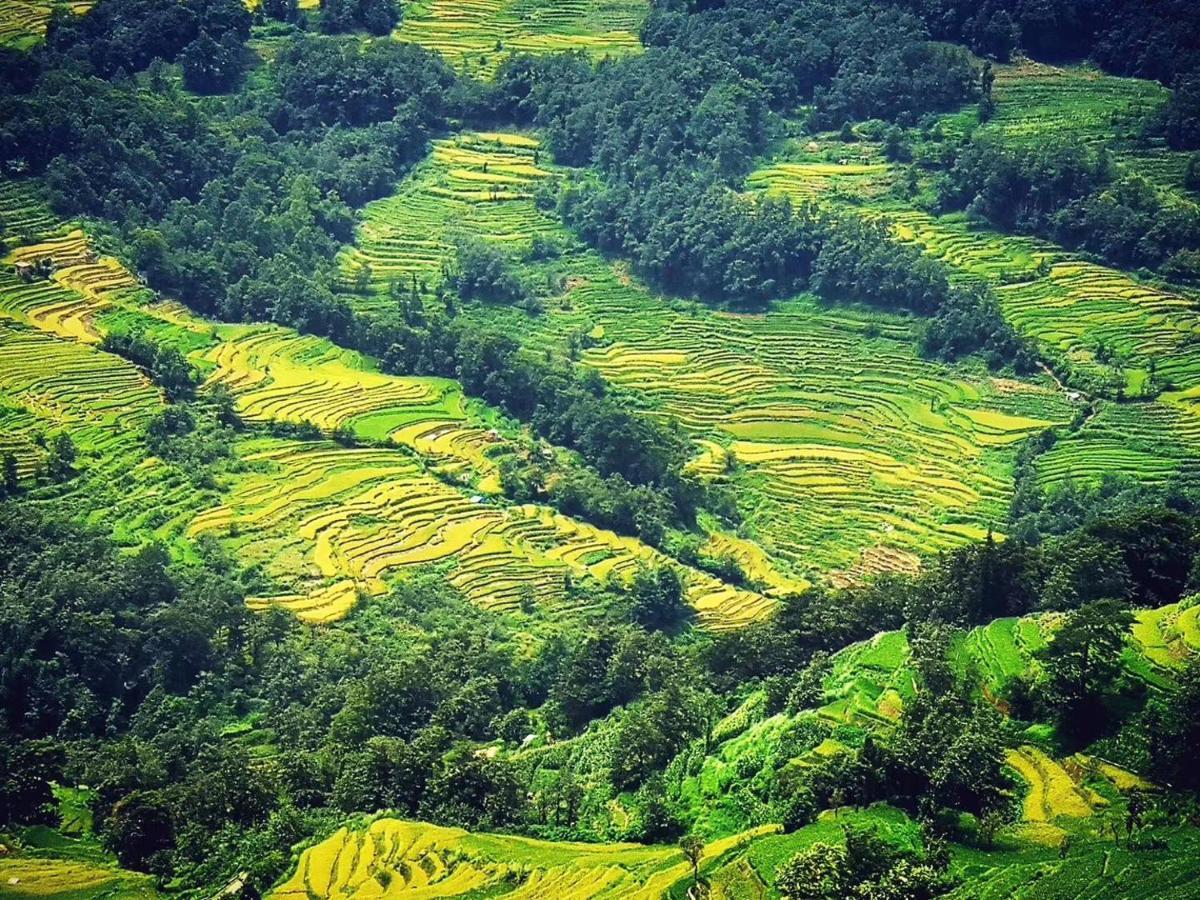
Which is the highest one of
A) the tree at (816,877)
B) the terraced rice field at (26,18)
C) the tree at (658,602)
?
the terraced rice field at (26,18)

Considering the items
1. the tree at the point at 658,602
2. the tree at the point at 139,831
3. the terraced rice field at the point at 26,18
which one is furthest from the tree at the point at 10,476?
the terraced rice field at the point at 26,18

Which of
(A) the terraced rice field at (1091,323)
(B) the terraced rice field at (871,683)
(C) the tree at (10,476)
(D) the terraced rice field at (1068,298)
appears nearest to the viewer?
(B) the terraced rice field at (871,683)

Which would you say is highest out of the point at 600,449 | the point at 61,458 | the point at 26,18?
the point at 26,18

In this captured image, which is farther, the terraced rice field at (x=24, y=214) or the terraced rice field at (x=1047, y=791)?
the terraced rice field at (x=24, y=214)

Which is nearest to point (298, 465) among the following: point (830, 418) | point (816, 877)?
point (830, 418)

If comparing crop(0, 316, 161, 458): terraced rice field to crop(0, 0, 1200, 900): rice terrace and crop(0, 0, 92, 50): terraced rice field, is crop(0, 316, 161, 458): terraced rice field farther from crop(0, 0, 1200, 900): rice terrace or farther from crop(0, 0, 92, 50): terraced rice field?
crop(0, 0, 92, 50): terraced rice field

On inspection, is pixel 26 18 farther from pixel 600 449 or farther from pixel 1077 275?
pixel 1077 275

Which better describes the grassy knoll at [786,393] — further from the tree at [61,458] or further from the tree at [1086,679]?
the tree at [1086,679]
